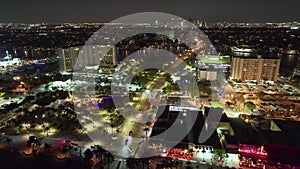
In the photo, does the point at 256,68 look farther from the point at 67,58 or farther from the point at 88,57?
the point at 67,58

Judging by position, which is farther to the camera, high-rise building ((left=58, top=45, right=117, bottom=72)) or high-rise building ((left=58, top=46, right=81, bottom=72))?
high-rise building ((left=58, top=45, right=117, bottom=72))

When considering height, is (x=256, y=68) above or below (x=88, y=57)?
below

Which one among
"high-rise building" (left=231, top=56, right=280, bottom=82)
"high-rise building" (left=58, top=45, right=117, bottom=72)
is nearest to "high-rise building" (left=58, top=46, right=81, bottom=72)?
"high-rise building" (left=58, top=45, right=117, bottom=72)

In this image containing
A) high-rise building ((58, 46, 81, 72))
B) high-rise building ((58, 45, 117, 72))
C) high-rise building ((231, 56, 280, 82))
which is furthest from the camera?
high-rise building ((58, 45, 117, 72))

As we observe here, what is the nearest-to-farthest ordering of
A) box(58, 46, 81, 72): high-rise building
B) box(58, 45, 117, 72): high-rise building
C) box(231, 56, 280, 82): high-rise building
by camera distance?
1. box(231, 56, 280, 82): high-rise building
2. box(58, 46, 81, 72): high-rise building
3. box(58, 45, 117, 72): high-rise building

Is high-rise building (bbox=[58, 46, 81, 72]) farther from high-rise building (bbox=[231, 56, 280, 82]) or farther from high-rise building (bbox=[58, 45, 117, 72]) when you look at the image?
high-rise building (bbox=[231, 56, 280, 82])

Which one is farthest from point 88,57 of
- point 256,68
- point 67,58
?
point 256,68

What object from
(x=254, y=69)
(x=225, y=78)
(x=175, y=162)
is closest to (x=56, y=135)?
(x=175, y=162)
